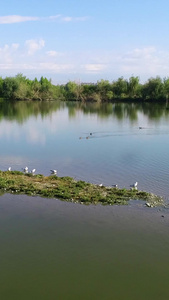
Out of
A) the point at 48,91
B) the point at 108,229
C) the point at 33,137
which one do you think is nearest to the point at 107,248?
the point at 108,229

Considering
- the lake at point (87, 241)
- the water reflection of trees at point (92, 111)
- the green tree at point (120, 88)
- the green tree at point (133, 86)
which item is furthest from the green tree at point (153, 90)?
the lake at point (87, 241)

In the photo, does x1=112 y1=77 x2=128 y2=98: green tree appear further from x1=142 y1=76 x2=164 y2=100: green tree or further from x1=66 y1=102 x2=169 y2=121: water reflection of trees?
x1=66 y1=102 x2=169 y2=121: water reflection of trees

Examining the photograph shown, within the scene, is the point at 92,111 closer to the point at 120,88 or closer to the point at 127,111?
the point at 127,111

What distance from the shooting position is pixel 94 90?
325 ft

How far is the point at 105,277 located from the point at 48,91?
303ft

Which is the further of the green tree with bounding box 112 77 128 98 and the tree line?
the green tree with bounding box 112 77 128 98

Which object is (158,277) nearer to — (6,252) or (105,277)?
(105,277)

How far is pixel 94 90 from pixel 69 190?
8730 centimetres

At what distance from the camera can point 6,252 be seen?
9492 mm

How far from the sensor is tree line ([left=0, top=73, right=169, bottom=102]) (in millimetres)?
87688

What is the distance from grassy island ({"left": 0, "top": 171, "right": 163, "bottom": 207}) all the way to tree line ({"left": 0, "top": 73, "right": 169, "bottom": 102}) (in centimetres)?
7556

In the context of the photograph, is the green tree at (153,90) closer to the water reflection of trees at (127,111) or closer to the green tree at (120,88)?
the green tree at (120,88)

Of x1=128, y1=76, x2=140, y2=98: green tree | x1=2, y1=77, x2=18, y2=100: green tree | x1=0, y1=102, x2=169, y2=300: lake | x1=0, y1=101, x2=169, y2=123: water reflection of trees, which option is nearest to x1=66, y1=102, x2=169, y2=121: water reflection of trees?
Result: x1=0, y1=101, x2=169, y2=123: water reflection of trees

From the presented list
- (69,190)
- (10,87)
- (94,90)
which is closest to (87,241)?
(69,190)
